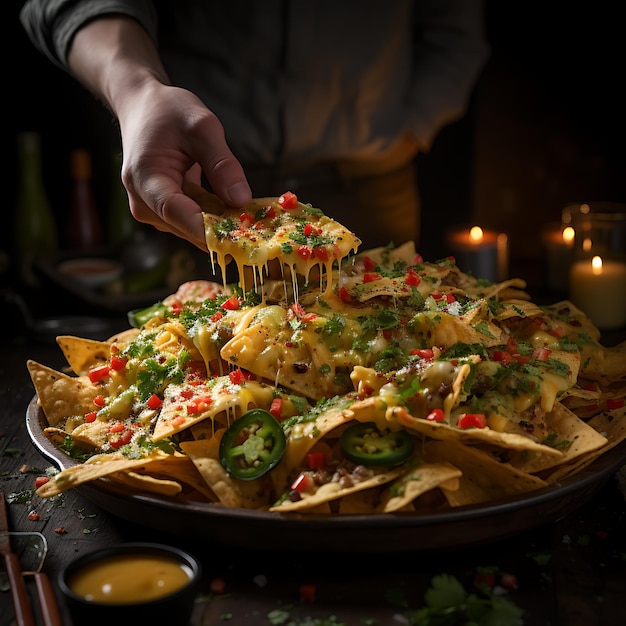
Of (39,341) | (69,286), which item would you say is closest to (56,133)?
(69,286)

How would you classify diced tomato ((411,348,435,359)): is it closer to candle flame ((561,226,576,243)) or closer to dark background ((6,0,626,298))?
candle flame ((561,226,576,243))

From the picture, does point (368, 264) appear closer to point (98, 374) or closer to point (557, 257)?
point (98, 374)

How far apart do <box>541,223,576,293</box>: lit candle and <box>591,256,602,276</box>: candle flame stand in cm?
42

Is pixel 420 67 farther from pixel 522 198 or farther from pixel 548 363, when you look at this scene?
pixel 548 363

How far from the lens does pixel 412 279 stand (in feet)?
8.00

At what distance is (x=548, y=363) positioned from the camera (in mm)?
2211

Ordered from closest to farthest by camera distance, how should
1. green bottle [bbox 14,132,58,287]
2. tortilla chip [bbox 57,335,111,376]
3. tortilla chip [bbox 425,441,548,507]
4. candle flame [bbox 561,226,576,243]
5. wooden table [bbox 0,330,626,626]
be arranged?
wooden table [bbox 0,330,626,626] → tortilla chip [bbox 425,441,548,507] → tortilla chip [bbox 57,335,111,376] → candle flame [bbox 561,226,576,243] → green bottle [bbox 14,132,58,287]

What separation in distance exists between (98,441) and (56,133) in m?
3.92

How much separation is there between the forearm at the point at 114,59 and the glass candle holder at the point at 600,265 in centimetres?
208

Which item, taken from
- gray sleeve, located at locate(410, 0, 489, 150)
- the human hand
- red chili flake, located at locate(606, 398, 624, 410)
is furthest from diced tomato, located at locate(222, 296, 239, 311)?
gray sleeve, located at locate(410, 0, 489, 150)

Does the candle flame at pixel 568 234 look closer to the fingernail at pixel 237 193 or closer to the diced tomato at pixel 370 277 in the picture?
the diced tomato at pixel 370 277

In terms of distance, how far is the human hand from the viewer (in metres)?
2.36

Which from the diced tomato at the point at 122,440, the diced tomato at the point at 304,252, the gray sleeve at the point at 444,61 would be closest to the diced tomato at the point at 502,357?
the diced tomato at the point at 304,252

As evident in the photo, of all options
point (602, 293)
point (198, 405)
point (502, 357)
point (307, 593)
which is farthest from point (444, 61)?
point (307, 593)
